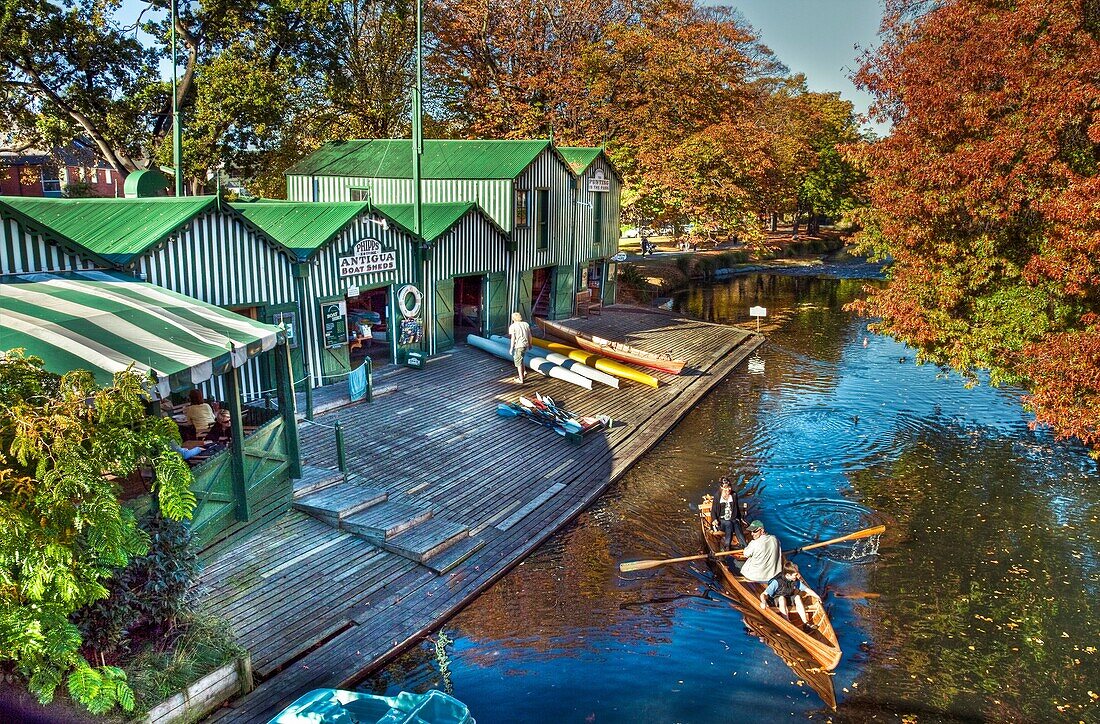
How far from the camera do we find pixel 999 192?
16.1 meters

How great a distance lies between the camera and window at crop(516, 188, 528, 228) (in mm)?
26844

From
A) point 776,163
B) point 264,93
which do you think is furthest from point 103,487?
point 776,163

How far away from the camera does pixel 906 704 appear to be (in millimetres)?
9953

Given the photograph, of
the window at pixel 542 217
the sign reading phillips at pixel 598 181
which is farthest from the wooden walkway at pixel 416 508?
the sign reading phillips at pixel 598 181

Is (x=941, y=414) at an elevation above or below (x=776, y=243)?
below

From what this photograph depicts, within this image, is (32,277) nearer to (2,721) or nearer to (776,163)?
(2,721)

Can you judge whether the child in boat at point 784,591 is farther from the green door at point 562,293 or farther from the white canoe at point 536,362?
the green door at point 562,293

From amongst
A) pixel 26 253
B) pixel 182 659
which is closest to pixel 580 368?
pixel 26 253

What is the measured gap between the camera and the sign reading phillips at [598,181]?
3161 cm

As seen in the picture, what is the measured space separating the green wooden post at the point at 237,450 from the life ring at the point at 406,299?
1034 cm

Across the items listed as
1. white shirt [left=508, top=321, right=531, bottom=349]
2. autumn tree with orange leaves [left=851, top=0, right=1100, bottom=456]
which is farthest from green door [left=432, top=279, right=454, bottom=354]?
autumn tree with orange leaves [left=851, top=0, right=1100, bottom=456]

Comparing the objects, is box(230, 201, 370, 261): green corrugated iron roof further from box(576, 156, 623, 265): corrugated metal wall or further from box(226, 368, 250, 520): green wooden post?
box(576, 156, 623, 265): corrugated metal wall

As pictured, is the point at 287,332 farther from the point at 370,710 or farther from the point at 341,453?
the point at 370,710

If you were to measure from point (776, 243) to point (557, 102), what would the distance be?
3177cm
